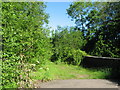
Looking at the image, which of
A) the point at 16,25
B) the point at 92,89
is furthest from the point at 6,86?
the point at 92,89

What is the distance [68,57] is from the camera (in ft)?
39.7

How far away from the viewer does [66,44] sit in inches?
486

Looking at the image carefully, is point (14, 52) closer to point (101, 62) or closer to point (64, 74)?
point (64, 74)

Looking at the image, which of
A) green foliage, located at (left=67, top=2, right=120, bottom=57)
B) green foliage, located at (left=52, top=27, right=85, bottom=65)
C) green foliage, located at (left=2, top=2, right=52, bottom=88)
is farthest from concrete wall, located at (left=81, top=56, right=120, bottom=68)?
green foliage, located at (left=2, top=2, right=52, bottom=88)

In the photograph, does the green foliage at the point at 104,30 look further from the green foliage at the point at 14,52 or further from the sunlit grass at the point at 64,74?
the green foliage at the point at 14,52

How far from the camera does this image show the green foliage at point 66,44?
39.5 ft

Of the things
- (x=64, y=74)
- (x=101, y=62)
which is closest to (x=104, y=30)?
(x=101, y=62)

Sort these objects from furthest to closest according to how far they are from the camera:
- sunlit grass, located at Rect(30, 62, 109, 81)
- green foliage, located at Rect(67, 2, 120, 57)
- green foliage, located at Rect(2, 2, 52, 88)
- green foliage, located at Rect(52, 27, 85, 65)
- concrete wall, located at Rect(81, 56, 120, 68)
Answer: green foliage, located at Rect(52, 27, 85, 65) < green foliage, located at Rect(67, 2, 120, 57) < concrete wall, located at Rect(81, 56, 120, 68) < sunlit grass, located at Rect(30, 62, 109, 81) < green foliage, located at Rect(2, 2, 52, 88)

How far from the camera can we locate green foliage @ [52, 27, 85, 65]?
1204 centimetres

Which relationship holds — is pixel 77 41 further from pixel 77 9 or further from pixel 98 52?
pixel 77 9

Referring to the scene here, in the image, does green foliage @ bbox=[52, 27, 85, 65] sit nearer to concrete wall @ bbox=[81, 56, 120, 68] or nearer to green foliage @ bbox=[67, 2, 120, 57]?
concrete wall @ bbox=[81, 56, 120, 68]

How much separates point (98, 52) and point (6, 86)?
9.98m

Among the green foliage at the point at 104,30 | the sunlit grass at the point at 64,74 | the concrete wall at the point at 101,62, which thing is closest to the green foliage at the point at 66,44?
the concrete wall at the point at 101,62

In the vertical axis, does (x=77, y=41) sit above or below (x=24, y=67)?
above
